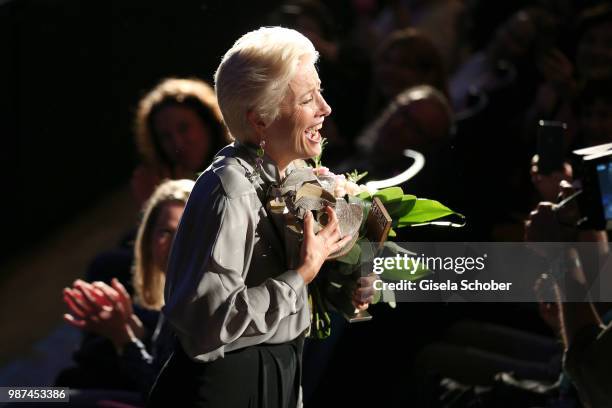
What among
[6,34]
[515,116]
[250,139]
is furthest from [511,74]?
[250,139]

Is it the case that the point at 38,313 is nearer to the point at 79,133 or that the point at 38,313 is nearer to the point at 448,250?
the point at 79,133

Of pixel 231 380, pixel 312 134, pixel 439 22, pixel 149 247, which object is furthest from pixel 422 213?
pixel 439 22

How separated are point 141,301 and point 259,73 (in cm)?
123

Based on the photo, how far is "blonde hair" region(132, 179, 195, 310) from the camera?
289cm

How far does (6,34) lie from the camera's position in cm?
459

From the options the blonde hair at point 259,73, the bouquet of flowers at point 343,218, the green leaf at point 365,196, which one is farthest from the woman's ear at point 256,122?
the green leaf at point 365,196

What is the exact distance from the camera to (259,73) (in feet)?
6.36

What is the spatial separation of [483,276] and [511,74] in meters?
2.42

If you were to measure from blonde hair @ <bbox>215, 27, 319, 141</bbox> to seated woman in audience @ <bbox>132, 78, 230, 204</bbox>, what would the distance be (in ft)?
4.73

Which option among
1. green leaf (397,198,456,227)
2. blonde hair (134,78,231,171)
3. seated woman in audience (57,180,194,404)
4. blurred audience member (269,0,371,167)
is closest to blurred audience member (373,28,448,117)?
blurred audience member (269,0,371,167)

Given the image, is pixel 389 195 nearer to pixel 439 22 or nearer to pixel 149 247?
pixel 149 247

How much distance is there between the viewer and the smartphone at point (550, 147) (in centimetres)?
263

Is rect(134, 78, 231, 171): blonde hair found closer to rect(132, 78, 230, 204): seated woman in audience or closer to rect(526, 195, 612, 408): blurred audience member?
rect(132, 78, 230, 204): seated woman in audience

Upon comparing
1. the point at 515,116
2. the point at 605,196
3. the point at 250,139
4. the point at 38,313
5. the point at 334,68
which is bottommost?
the point at 38,313
